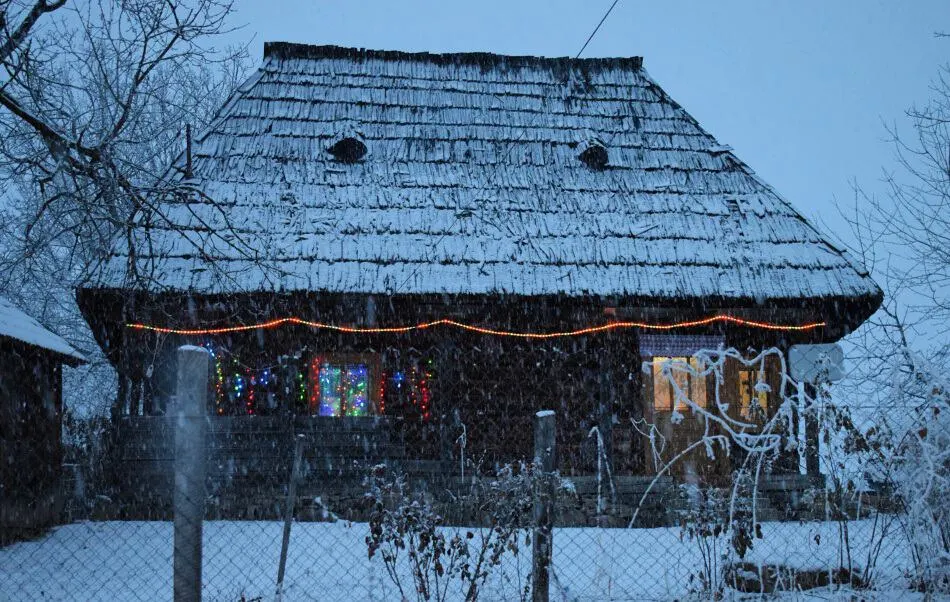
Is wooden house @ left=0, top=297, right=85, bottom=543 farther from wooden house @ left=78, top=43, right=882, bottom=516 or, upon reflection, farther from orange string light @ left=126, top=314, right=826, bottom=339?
orange string light @ left=126, top=314, right=826, bottom=339

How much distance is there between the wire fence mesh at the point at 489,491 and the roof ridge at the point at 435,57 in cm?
512

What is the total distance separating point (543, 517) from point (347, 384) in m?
7.17

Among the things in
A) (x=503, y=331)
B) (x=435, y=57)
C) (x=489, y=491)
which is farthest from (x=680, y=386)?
(x=489, y=491)

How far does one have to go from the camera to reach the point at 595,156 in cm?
1102

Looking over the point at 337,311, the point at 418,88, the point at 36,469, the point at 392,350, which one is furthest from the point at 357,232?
the point at 36,469

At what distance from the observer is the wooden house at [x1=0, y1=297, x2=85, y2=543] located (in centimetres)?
786

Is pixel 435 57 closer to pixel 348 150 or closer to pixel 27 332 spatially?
pixel 348 150

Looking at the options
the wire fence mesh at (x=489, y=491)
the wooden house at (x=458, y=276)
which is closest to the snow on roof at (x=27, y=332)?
the wooden house at (x=458, y=276)

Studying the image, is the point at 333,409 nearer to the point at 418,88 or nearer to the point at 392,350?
the point at 392,350

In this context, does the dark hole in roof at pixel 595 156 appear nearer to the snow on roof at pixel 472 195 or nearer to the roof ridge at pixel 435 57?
the snow on roof at pixel 472 195

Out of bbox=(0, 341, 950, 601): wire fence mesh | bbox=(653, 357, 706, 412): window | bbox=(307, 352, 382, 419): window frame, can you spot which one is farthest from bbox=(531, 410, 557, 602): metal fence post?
bbox=(653, 357, 706, 412): window

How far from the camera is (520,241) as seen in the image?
380 inches

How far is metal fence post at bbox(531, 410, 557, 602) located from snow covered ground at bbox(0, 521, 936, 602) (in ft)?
1.96

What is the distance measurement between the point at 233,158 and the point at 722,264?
6.43 meters
